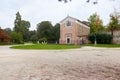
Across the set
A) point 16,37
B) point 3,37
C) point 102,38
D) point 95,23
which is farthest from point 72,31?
point 16,37

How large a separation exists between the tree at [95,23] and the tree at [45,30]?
918 inches

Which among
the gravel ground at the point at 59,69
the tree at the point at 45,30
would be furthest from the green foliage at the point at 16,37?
the gravel ground at the point at 59,69

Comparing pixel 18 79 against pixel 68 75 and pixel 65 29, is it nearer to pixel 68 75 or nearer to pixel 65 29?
pixel 68 75

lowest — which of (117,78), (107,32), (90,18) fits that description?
(117,78)

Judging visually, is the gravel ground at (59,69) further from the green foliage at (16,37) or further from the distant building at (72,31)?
the green foliage at (16,37)

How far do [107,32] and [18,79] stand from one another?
49.6 meters

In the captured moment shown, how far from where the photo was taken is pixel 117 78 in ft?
29.8

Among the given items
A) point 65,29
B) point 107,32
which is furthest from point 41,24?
point 107,32

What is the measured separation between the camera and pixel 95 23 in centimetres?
6944

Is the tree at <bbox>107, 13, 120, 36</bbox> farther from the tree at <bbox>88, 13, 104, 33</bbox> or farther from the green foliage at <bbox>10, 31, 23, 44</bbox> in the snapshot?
the green foliage at <bbox>10, 31, 23, 44</bbox>

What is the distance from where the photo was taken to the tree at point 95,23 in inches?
2726

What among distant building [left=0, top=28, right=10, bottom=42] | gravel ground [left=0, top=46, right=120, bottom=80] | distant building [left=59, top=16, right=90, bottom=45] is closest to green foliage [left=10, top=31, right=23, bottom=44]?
distant building [left=0, top=28, right=10, bottom=42]

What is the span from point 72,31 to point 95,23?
12.2 meters

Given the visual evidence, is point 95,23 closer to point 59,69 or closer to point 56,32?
point 56,32
